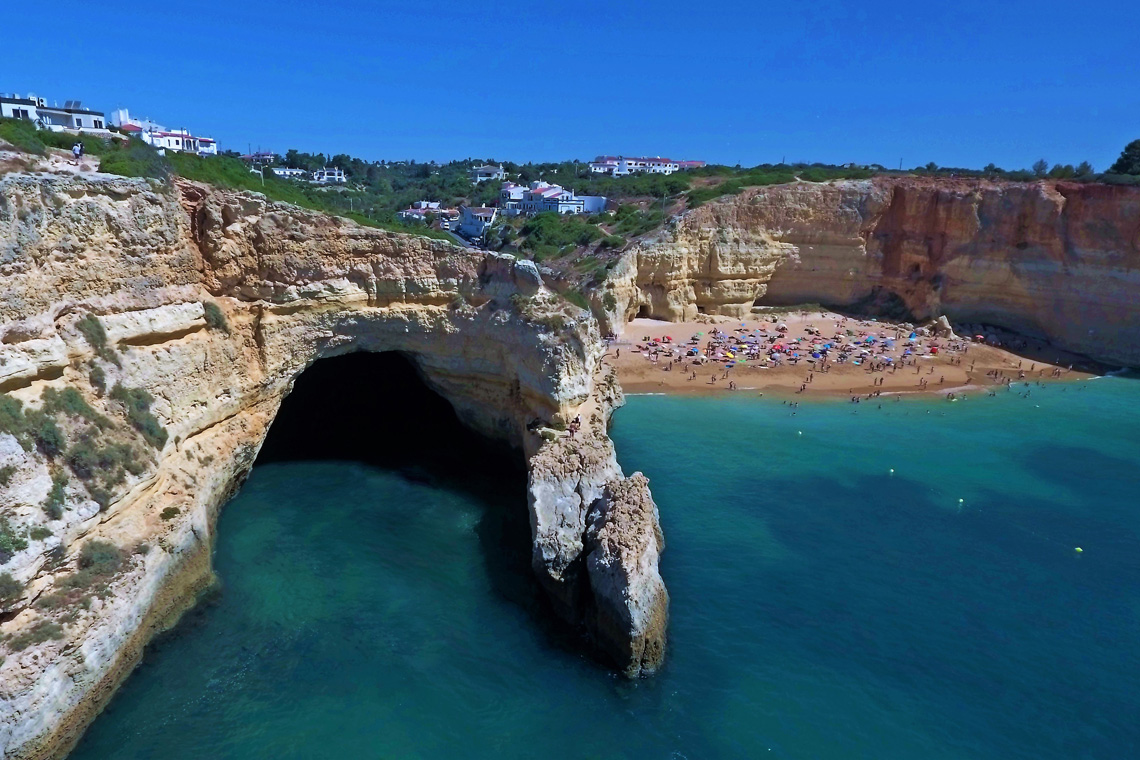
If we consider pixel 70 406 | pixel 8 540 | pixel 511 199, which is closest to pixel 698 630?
pixel 8 540

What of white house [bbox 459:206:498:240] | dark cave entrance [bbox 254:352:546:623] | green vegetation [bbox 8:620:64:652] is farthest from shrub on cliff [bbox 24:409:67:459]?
white house [bbox 459:206:498:240]

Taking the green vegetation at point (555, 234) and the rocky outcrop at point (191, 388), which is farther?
the green vegetation at point (555, 234)

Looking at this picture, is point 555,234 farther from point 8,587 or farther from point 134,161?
point 8,587

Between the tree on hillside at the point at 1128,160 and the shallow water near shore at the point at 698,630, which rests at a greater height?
the tree on hillside at the point at 1128,160

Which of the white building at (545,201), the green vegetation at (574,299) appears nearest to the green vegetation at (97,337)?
the green vegetation at (574,299)

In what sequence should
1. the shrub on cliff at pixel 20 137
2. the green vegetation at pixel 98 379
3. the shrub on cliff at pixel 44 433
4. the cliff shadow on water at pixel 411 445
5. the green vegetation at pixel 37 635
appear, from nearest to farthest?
the green vegetation at pixel 37 635
the shrub on cliff at pixel 44 433
the green vegetation at pixel 98 379
the shrub on cliff at pixel 20 137
the cliff shadow on water at pixel 411 445

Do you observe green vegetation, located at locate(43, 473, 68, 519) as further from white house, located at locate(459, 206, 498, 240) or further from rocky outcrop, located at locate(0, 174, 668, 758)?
white house, located at locate(459, 206, 498, 240)

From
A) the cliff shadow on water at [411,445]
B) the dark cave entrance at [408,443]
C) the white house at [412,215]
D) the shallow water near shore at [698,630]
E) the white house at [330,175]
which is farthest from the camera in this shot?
the white house at [330,175]

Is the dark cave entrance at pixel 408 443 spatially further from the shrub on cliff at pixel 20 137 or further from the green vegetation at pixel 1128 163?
the green vegetation at pixel 1128 163
